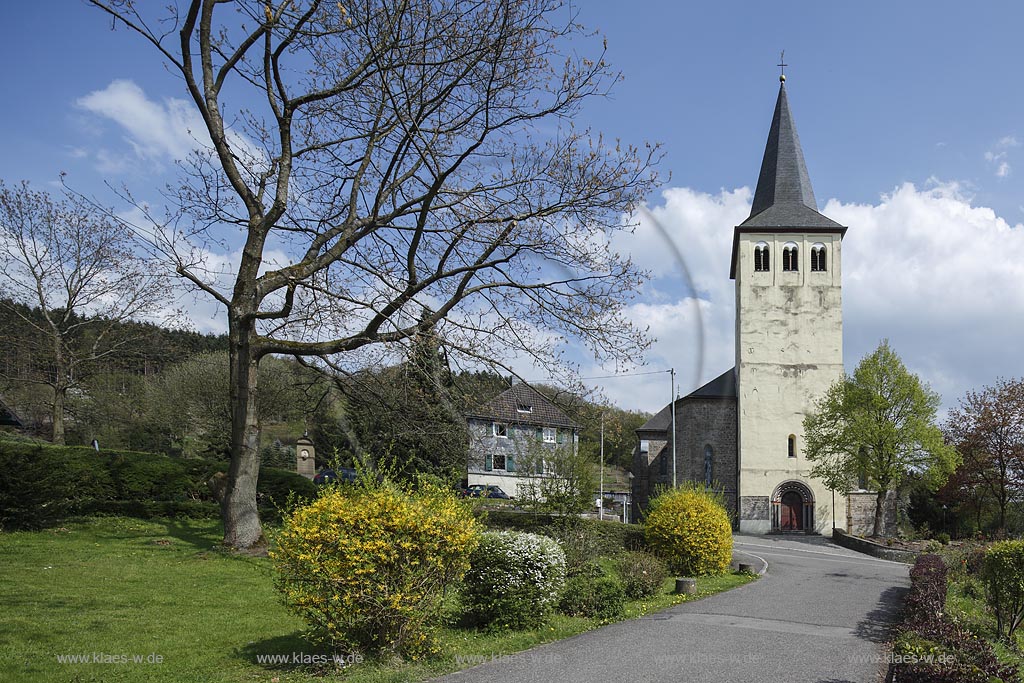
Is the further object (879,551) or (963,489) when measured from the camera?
(963,489)


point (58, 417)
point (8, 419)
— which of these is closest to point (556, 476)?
point (58, 417)

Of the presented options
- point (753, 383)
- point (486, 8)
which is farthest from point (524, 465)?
point (753, 383)

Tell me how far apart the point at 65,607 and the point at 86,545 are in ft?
18.7

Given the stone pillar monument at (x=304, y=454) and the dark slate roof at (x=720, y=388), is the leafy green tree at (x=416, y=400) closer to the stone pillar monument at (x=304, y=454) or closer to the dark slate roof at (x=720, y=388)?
the stone pillar monument at (x=304, y=454)

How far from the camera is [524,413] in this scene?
26859 millimetres

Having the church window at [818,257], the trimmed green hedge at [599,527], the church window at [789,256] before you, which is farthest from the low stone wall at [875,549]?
the church window at [789,256]

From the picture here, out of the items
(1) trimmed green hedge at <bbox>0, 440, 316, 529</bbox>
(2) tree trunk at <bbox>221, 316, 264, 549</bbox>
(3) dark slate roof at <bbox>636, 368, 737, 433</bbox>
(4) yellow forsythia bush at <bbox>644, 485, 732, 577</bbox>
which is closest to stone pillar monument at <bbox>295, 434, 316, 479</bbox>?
(1) trimmed green hedge at <bbox>0, 440, 316, 529</bbox>

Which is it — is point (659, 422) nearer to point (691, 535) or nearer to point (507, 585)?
point (691, 535)

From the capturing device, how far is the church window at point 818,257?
145ft

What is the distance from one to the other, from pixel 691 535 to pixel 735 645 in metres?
9.48

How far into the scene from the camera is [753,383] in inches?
1716

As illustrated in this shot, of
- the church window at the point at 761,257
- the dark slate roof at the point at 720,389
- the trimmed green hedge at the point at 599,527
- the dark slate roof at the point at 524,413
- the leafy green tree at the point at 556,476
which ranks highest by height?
the church window at the point at 761,257

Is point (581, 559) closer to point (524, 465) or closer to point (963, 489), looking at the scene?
point (524, 465)

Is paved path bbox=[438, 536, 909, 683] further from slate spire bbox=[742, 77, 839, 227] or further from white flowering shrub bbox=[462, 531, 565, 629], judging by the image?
slate spire bbox=[742, 77, 839, 227]
